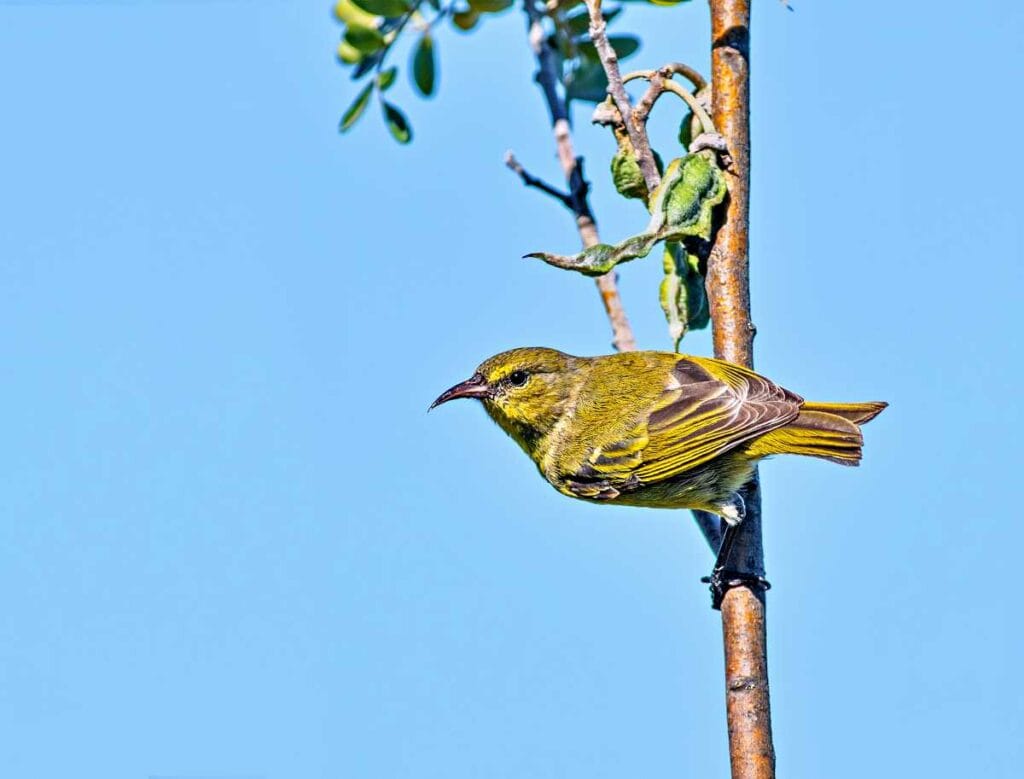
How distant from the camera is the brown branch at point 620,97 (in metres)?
2.96

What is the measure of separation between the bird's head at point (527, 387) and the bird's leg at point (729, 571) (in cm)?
117

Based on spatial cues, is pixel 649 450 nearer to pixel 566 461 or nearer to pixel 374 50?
pixel 566 461

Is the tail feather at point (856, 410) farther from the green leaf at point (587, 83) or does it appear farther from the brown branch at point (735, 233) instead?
the green leaf at point (587, 83)

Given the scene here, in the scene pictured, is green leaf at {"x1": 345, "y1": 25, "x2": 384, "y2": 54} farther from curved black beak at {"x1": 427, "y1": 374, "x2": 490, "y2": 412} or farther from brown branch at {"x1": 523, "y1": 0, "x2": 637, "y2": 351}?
curved black beak at {"x1": 427, "y1": 374, "x2": 490, "y2": 412}

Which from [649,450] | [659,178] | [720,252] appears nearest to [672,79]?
[659,178]

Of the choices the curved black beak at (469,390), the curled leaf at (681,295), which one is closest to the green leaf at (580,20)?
the curled leaf at (681,295)

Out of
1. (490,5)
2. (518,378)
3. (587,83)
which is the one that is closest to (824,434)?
(518,378)

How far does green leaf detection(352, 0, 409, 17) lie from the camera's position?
142 inches

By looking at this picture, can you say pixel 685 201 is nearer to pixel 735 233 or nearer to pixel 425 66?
pixel 735 233

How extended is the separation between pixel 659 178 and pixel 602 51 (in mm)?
464

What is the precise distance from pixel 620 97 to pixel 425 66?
1.25m

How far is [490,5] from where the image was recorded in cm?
358

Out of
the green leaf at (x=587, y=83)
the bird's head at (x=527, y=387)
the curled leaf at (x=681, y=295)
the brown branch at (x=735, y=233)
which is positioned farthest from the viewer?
the bird's head at (x=527, y=387)

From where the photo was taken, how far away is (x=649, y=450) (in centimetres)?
441
